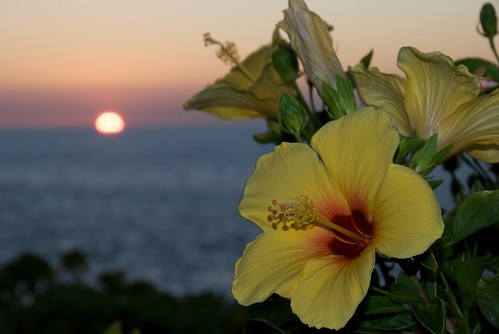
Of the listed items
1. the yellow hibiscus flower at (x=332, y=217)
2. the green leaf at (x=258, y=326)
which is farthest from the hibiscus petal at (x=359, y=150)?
the green leaf at (x=258, y=326)

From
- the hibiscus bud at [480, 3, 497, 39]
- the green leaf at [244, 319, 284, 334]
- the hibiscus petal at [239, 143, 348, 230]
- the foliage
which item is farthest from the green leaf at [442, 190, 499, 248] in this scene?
the hibiscus bud at [480, 3, 497, 39]

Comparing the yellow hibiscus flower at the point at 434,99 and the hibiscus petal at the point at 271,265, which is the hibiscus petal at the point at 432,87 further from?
the hibiscus petal at the point at 271,265

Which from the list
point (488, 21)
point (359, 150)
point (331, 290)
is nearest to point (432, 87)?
point (359, 150)

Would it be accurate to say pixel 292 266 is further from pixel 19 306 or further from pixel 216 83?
pixel 19 306

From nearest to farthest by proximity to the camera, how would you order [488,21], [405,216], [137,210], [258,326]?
[405,216] < [258,326] < [488,21] < [137,210]

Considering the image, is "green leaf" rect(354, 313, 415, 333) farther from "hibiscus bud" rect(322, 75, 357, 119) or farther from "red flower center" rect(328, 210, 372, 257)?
"hibiscus bud" rect(322, 75, 357, 119)

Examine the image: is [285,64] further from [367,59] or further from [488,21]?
[488,21]
